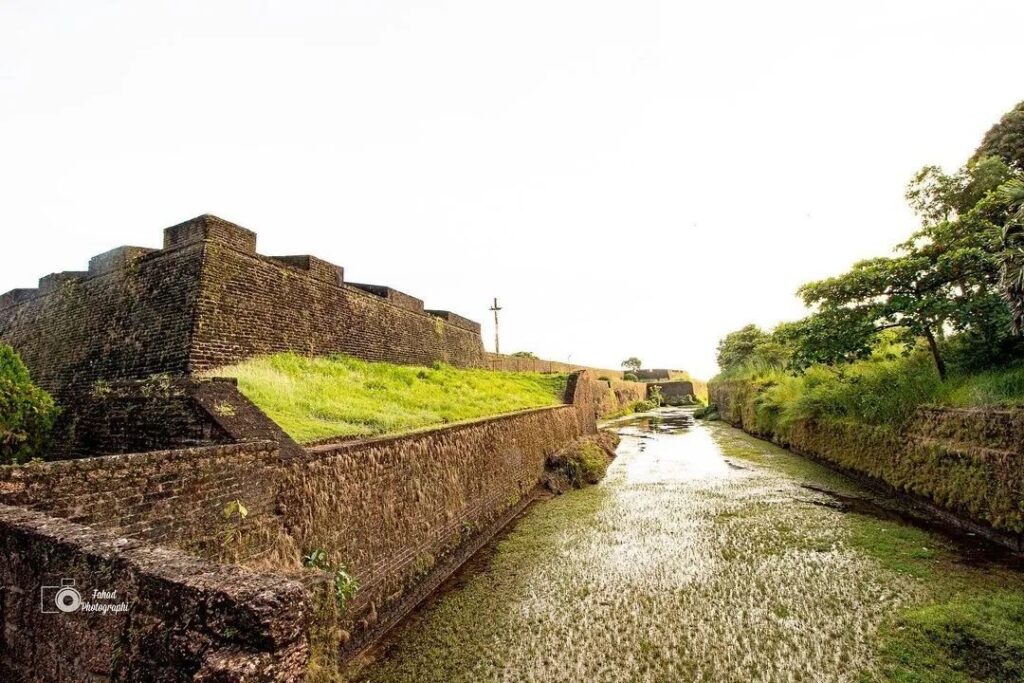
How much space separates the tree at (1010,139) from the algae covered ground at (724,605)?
955cm

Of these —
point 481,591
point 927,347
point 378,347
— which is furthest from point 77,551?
point 927,347

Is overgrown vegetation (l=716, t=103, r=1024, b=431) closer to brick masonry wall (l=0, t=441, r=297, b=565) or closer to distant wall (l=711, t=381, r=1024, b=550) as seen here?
distant wall (l=711, t=381, r=1024, b=550)

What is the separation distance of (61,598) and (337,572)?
8.97ft

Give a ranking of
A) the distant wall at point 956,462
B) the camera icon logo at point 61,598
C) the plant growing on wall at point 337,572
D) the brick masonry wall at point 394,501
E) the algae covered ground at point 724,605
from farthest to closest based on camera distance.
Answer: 1. the distant wall at point 956,462
2. the brick masonry wall at point 394,501
3. the plant growing on wall at point 337,572
4. the algae covered ground at point 724,605
5. the camera icon logo at point 61,598

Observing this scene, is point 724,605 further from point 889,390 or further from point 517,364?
point 517,364

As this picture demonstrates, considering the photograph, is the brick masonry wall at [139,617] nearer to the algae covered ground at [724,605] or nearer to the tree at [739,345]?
the algae covered ground at [724,605]

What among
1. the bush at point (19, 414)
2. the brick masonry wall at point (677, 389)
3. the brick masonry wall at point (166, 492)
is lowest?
the brick masonry wall at point (166, 492)

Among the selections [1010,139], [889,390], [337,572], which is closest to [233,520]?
[337,572]

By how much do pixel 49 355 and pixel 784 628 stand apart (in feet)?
58.5

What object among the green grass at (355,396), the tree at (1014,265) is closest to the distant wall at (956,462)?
the tree at (1014,265)

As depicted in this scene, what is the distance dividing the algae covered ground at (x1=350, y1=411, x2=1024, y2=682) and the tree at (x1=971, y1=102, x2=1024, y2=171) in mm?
9547

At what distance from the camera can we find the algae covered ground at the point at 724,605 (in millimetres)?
4309

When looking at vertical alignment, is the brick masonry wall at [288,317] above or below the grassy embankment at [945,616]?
above

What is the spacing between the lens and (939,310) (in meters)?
9.30
